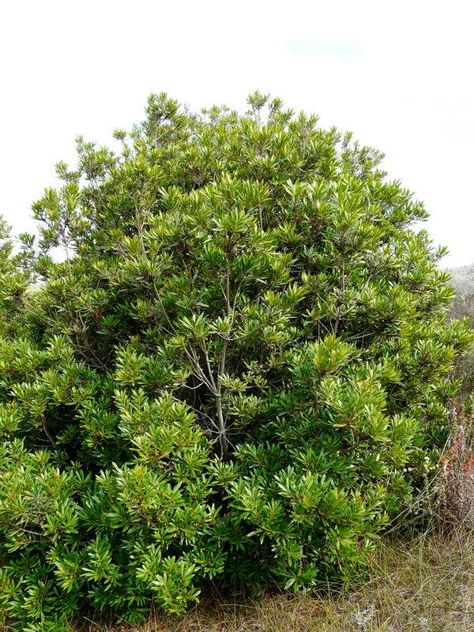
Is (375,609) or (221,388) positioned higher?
(221,388)

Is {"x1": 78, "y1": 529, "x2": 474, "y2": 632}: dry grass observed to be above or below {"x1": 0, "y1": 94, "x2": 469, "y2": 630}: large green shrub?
below

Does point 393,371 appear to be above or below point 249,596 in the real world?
above

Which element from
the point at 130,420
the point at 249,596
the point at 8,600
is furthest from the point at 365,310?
the point at 8,600

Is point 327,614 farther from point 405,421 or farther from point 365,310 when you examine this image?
point 365,310

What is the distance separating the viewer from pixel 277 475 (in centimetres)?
380

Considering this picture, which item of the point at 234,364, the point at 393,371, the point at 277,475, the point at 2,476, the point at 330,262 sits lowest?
the point at 277,475

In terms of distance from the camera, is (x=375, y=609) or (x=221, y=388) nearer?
(x=375, y=609)

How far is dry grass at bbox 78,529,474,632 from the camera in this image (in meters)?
3.61

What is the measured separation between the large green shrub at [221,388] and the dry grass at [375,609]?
172 mm

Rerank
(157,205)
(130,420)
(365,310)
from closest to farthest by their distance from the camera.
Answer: (130,420)
(365,310)
(157,205)

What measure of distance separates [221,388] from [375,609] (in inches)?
74.1

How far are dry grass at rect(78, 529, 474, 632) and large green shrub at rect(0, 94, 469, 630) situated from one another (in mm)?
172

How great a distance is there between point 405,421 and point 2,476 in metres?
2.96

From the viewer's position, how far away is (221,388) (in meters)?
4.13
